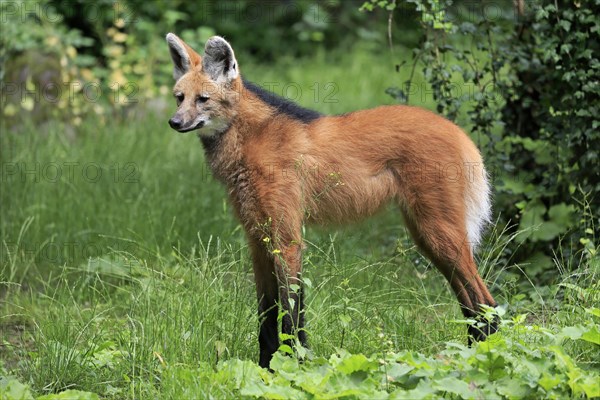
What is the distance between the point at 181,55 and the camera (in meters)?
3.71

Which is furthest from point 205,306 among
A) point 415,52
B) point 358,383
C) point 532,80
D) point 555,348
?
point 532,80

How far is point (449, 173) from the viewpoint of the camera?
369 cm

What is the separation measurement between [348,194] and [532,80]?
65.1 inches

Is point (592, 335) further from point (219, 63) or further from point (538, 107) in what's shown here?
point (538, 107)

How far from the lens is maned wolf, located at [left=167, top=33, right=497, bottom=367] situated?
11.7 feet

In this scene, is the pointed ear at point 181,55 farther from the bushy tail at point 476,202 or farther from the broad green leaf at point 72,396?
the broad green leaf at point 72,396

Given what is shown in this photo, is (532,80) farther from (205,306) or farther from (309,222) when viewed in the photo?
(205,306)

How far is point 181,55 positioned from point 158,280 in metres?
1.07

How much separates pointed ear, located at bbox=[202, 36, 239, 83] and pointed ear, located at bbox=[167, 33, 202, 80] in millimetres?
105

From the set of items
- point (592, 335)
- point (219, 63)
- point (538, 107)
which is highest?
point (219, 63)

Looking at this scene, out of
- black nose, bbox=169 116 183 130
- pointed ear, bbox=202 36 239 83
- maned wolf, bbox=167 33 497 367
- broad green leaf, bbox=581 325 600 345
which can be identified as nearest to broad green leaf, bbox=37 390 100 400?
maned wolf, bbox=167 33 497 367

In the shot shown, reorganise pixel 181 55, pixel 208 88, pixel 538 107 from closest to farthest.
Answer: pixel 208 88, pixel 181 55, pixel 538 107

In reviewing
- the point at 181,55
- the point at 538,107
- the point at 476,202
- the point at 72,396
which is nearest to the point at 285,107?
the point at 181,55

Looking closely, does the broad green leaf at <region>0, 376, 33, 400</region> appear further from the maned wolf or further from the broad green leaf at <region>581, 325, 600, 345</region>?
the broad green leaf at <region>581, 325, 600, 345</region>
